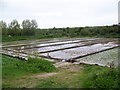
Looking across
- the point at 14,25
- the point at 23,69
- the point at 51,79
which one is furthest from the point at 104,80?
the point at 14,25

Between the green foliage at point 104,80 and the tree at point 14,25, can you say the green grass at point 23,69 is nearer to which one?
the green foliage at point 104,80

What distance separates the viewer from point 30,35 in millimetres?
28031

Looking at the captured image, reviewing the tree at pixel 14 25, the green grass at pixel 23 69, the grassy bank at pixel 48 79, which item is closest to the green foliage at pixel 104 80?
the grassy bank at pixel 48 79

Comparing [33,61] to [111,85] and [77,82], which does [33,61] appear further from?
[111,85]

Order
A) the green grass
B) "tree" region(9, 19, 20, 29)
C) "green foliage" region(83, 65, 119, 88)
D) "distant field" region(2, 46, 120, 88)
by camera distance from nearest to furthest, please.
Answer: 1. "green foliage" region(83, 65, 119, 88)
2. "distant field" region(2, 46, 120, 88)
3. the green grass
4. "tree" region(9, 19, 20, 29)

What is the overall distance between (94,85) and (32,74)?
6.84 feet

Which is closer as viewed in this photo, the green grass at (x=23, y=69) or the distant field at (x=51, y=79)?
the distant field at (x=51, y=79)

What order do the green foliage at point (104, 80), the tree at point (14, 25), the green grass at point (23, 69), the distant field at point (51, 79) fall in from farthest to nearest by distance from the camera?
the tree at point (14, 25) < the green grass at point (23, 69) < the distant field at point (51, 79) < the green foliage at point (104, 80)

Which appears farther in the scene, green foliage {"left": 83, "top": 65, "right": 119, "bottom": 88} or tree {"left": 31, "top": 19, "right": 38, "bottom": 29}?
tree {"left": 31, "top": 19, "right": 38, "bottom": 29}

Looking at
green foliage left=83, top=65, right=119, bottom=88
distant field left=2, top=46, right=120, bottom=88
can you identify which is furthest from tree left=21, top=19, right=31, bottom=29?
green foliage left=83, top=65, right=119, bottom=88

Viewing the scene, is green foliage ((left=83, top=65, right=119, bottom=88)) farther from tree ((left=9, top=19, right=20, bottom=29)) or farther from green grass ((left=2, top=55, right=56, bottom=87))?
tree ((left=9, top=19, right=20, bottom=29))

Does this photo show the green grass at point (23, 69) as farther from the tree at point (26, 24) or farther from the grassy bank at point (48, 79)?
the tree at point (26, 24)

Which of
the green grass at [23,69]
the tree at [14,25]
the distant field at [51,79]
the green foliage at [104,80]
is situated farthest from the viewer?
the tree at [14,25]

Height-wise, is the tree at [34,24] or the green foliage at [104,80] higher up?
the tree at [34,24]
